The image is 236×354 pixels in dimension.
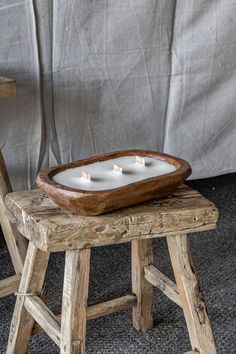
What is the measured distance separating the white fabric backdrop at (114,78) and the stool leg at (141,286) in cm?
33

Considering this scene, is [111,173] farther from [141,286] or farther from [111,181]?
[141,286]

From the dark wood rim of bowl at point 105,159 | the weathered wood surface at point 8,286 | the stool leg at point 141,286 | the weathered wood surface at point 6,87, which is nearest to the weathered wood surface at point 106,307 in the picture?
the stool leg at point 141,286

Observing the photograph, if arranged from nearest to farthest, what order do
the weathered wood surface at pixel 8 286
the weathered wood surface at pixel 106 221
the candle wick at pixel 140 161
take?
the weathered wood surface at pixel 106 221 < the candle wick at pixel 140 161 < the weathered wood surface at pixel 8 286

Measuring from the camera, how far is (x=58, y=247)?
32.9 inches

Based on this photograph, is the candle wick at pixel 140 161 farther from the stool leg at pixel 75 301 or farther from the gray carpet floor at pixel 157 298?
the gray carpet floor at pixel 157 298

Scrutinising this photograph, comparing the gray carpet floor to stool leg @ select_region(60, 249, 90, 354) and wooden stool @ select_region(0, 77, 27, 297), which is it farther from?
stool leg @ select_region(60, 249, 90, 354)

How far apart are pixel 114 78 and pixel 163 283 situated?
495 mm

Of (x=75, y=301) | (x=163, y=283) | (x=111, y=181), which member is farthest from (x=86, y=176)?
(x=163, y=283)

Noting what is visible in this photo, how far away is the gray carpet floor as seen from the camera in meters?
1.16

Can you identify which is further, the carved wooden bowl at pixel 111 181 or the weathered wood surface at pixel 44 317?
the weathered wood surface at pixel 44 317

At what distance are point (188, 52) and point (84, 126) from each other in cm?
30

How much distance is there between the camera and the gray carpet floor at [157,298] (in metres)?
1.16

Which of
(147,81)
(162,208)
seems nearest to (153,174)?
(162,208)

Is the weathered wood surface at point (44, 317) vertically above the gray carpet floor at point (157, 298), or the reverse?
the weathered wood surface at point (44, 317)
